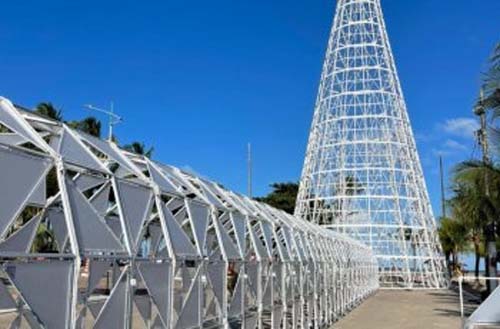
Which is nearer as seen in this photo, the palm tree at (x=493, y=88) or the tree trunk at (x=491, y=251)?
the palm tree at (x=493, y=88)

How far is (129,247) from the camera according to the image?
694cm

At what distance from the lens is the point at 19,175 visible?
5.40 m

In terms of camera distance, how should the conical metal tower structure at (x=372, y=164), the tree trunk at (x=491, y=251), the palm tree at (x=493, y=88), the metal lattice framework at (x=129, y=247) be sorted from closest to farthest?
Result: the metal lattice framework at (x=129, y=247), the palm tree at (x=493, y=88), the tree trunk at (x=491, y=251), the conical metal tower structure at (x=372, y=164)

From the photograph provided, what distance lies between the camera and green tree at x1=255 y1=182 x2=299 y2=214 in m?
72.7

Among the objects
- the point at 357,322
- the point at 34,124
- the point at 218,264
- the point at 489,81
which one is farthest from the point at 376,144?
the point at 34,124

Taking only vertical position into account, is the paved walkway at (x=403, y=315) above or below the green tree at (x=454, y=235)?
below

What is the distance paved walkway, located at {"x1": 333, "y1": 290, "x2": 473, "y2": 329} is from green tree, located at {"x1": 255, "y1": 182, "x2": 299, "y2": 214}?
41.0 meters

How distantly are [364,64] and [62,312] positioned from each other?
46.3 meters

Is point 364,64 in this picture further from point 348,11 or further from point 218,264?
point 218,264

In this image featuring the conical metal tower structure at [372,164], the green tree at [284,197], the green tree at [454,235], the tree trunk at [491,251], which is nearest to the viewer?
the tree trunk at [491,251]

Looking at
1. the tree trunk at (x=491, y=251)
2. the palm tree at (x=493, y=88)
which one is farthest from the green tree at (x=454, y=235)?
the palm tree at (x=493, y=88)

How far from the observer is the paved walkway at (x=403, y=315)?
20253 mm

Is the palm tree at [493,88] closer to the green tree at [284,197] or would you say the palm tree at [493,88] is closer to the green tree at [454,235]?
the green tree at [454,235]

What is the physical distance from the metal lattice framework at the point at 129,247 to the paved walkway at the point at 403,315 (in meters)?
3.58
